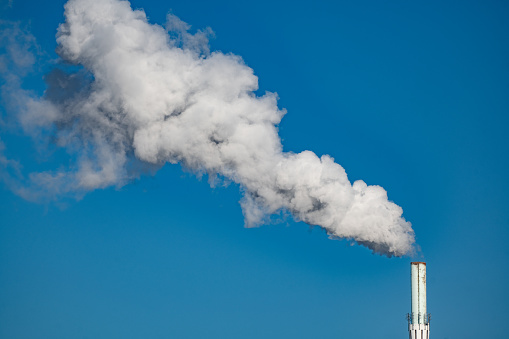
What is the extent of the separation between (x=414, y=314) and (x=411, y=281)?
2.34 metres

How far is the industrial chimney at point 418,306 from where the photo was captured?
5691 cm

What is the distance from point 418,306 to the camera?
57281 mm

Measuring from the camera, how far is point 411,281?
57.9 metres

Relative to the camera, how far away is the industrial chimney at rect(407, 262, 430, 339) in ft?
187

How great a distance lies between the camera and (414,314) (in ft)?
188
